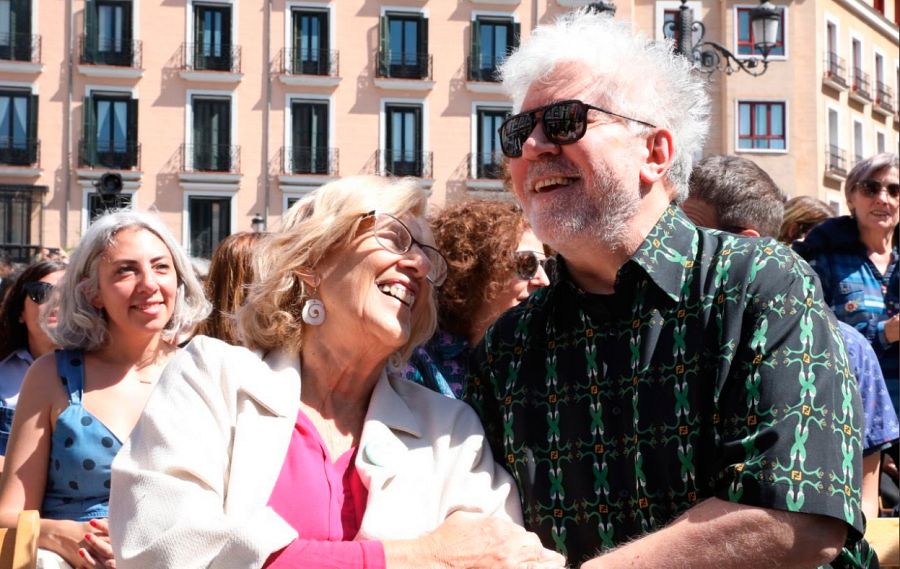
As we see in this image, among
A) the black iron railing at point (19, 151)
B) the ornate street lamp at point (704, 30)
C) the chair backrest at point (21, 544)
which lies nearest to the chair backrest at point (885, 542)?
the chair backrest at point (21, 544)

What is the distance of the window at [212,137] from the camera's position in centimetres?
3177

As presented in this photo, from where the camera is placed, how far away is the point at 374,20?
32688 mm

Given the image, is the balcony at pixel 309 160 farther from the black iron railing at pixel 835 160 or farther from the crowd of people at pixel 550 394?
the crowd of people at pixel 550 394

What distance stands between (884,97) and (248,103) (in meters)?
21.2

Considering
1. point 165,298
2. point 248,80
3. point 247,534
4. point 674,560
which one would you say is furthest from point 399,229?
point 248,80

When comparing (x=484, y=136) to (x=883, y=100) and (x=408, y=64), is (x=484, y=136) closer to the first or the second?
(x=408, y=64)

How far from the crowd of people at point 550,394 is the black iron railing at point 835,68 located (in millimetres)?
34203

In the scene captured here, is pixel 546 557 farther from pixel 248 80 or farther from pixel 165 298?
pixel 248 80

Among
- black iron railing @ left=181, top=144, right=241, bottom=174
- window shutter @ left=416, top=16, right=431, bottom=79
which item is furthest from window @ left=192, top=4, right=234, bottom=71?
window shutter @ left=416, top=16, right=431, bottom=79

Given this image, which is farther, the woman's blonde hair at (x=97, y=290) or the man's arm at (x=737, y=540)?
the woman's blonde hair at (x=97, y=290)

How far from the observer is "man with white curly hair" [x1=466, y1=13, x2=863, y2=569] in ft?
7.30

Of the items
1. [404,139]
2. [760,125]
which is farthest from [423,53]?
[760,125]

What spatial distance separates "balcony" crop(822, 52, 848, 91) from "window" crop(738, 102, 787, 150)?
83.2 inches

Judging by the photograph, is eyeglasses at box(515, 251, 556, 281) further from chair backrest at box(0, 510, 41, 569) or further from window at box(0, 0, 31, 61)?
window at box(0, 0, 31, 61)
